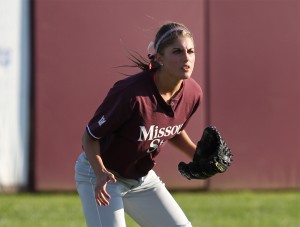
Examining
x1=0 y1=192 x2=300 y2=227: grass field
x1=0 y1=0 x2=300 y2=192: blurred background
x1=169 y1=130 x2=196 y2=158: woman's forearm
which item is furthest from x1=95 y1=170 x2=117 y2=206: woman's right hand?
x1=0 y1=0 x2=300 y2=192: blurred background

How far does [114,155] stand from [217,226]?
3.07 meters

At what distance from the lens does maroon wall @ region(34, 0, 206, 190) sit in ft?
34.3

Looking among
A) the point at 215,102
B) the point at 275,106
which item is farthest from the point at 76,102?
the point at 275,106

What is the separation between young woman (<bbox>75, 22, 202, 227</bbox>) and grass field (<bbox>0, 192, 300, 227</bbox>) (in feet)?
9.37

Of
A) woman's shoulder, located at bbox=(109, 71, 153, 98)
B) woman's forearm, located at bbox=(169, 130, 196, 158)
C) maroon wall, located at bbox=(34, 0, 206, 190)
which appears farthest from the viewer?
maroon wall, located at bbox=(34, 0, 206, 190)

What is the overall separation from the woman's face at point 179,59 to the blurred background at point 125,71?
15.7 ft

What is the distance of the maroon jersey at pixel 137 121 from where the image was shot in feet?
17.7

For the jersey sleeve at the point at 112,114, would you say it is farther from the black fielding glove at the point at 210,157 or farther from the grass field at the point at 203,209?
the grass field at the point at 203,209

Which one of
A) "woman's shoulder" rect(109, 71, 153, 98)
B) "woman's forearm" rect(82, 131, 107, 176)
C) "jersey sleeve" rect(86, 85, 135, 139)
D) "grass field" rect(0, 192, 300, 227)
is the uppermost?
"woman's shoulder" rect(109, 71, 153, 98)

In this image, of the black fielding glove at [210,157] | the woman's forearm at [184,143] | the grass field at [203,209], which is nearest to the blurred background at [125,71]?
the grass field at [203,209]

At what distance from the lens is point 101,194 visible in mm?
5281

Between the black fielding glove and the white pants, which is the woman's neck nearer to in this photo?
the black fielding glove

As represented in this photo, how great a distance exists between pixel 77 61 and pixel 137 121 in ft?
16.8

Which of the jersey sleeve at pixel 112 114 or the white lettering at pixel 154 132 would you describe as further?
the white lettering at pixel 154 132
